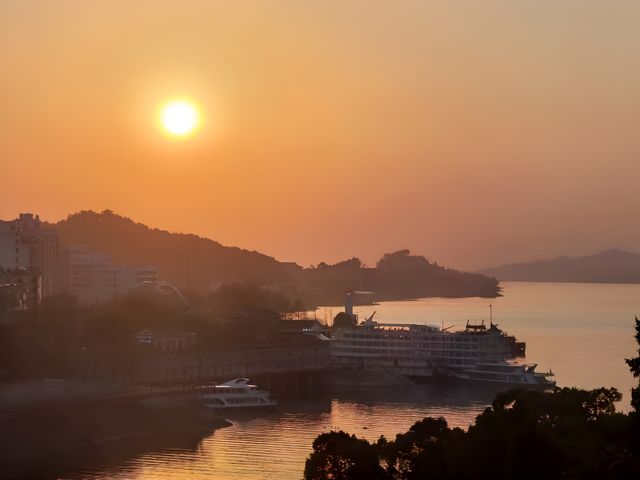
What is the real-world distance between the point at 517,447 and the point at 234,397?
82.4 ft

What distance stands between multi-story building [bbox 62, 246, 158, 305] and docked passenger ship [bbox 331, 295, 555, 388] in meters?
27.6

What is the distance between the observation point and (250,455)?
33750 millimetres

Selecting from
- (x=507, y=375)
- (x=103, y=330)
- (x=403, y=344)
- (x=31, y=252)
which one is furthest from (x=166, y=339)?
(x=31, y=252)

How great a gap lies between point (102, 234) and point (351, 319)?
3007 inches

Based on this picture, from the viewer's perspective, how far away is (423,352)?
190 ft

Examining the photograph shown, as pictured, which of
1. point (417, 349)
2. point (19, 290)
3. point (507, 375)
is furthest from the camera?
point (417, 349)

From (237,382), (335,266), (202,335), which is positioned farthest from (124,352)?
(335,266)

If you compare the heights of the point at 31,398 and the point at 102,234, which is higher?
the point at 102,234

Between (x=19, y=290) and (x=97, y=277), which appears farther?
(x=97, y=277)

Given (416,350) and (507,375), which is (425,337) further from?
(507,375)

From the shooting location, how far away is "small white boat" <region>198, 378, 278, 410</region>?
145ft

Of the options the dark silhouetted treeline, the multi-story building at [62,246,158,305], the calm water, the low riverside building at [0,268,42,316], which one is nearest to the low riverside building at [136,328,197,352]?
the dark silhouetted treeline

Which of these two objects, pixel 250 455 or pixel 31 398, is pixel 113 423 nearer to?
pixel 31 398

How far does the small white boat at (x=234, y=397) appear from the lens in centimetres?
4419
